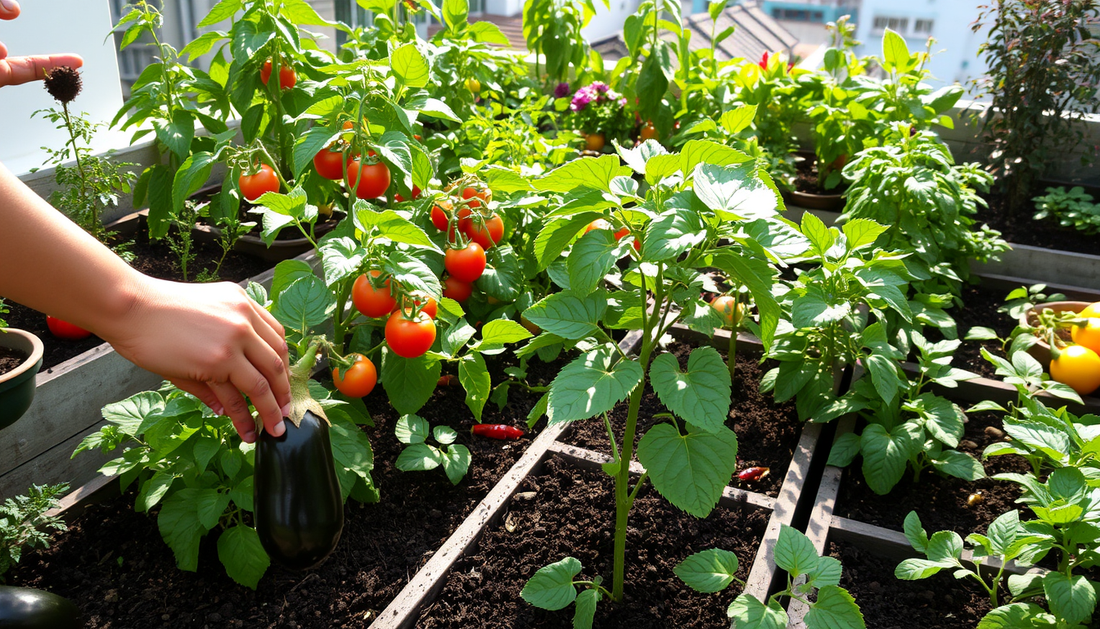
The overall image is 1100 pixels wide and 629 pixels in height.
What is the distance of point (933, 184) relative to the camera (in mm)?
2434

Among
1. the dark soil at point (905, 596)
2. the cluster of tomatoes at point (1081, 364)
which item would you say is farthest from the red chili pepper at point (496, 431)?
the cluster of tomatoes at point (1081, 364)

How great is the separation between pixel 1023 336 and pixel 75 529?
2683 mm

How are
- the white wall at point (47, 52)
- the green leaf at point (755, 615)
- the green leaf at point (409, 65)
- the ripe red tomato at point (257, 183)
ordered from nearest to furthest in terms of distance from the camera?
the green leaf at point (755, 615) < the green leaf at point (409, 65) < the ripe red tomato at point (257, 183) < the white wall at point (47, 52)

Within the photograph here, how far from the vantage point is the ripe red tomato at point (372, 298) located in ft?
5.45

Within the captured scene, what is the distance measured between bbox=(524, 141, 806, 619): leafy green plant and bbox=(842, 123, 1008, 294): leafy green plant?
136cm

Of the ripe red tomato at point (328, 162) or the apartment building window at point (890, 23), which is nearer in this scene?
the ripe red tomato at point (328, 162)

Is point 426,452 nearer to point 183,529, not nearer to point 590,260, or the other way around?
point 183,529

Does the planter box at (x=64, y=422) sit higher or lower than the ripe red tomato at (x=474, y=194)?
lower

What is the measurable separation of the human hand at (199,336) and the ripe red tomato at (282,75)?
1.54 m

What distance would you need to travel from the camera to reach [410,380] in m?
1.90

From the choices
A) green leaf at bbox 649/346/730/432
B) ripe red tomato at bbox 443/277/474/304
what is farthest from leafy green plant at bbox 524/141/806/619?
ripe red tomato at bbox 443/277/474/304

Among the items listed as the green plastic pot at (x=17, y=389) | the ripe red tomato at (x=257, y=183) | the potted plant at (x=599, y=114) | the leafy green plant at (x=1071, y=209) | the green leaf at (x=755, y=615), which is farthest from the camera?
the potted plant at (x=599, y=114)

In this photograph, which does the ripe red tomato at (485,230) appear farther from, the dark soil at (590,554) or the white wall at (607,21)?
the white wall at (607,21)

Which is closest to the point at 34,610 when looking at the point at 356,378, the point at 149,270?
the point at 356,378
